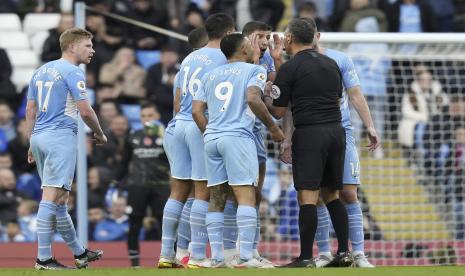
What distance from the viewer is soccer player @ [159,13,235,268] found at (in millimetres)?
12562

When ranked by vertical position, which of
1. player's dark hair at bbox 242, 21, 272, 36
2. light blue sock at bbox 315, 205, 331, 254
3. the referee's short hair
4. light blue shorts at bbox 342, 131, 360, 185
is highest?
player's dark hair at bbox 242, 21, 272, 36

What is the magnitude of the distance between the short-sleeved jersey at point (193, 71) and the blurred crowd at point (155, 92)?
4.44m

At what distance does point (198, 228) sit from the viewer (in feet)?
41.2

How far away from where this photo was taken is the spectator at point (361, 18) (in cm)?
2017

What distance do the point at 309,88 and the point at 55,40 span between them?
336 inches

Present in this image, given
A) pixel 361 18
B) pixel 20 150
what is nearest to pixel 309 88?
pixel 20 150

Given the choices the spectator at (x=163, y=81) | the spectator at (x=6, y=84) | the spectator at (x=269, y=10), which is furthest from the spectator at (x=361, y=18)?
the spectator at (x=6, y=84)

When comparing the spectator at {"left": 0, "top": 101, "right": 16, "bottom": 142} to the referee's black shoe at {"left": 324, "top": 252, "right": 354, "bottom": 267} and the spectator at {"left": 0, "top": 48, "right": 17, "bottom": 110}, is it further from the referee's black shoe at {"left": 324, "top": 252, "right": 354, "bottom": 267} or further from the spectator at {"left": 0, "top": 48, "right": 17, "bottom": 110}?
the referee's black shoe at {"left": 324, "top": 252, "right": 354, "bottom": 267}

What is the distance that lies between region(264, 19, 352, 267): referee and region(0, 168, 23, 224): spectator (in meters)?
7.05

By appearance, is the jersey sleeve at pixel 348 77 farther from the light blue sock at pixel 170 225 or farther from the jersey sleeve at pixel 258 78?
the light blue sock at pixel 170 225

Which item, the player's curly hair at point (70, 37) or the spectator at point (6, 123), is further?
the spectator at point (6, 123)

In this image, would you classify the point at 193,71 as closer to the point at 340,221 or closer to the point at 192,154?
the point at 192,154

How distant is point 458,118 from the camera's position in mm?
17703

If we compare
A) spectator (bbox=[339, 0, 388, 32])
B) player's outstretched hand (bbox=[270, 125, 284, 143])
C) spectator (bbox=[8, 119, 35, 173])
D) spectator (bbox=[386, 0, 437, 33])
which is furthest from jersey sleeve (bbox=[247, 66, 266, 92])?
spectator (bbox=[386, 0, 437, 33])
